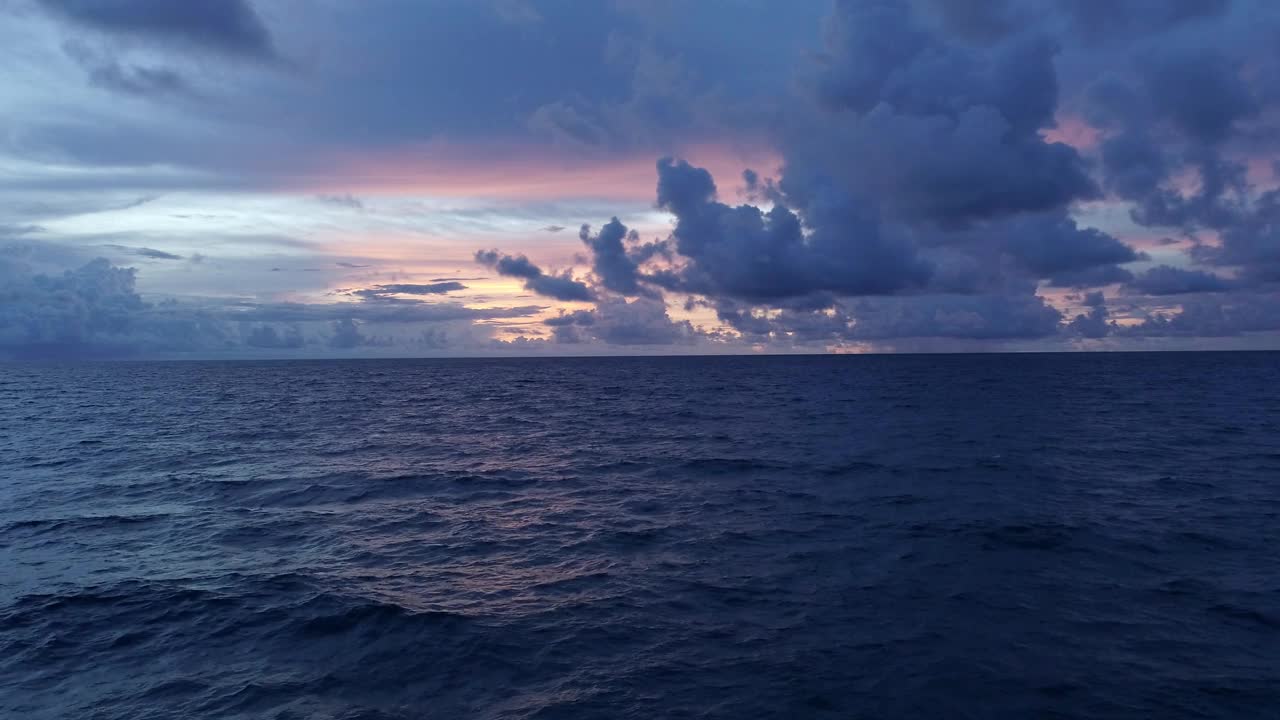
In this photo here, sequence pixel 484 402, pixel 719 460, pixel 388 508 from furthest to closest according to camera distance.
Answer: pixel 484 402 < pixel 719 460 < pixel 388 508

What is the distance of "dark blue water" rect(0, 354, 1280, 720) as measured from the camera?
1357 cm

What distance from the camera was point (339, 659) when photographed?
49.8 ft

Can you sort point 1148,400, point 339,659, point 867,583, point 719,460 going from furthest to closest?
point 1148,400
point 719,460
point 867,583
point 339,659

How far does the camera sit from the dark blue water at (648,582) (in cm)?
1357

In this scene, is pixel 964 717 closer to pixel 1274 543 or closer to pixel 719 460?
pixel 1274 543

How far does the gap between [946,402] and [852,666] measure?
235ft

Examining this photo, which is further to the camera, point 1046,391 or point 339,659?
point 1046,391

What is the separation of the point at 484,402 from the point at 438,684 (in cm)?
8037

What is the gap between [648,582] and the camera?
774 inches

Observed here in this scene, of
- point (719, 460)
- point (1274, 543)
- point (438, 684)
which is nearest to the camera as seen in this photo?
point (438, 684)

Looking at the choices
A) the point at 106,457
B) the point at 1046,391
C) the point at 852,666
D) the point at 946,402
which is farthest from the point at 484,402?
the point at 852,666

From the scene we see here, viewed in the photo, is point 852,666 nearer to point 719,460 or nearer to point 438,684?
point 438,684

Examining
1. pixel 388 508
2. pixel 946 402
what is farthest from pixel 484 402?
pixel 388 508

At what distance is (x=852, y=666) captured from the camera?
14.4 metres
